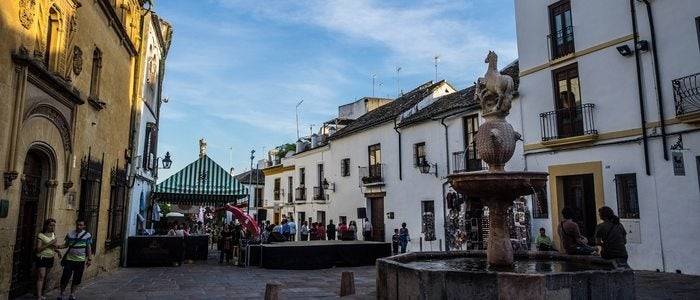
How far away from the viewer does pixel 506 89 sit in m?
7.65

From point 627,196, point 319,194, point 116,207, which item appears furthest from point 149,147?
point 627,196

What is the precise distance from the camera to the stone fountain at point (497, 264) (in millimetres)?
5500

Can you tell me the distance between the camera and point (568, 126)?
48.7 feet

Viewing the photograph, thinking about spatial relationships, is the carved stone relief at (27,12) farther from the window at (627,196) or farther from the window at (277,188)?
the window at (277,188)

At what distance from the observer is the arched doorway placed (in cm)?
829

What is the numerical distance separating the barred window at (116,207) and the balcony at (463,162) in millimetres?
11819

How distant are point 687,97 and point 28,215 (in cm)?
1480

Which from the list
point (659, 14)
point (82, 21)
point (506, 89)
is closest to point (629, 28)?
point (659, 14)

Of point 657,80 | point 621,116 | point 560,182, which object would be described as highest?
point 657,80

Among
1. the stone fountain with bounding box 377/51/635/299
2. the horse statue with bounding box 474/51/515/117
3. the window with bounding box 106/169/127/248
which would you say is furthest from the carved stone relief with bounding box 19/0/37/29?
the horse statue with bounding box 474/51/515/117

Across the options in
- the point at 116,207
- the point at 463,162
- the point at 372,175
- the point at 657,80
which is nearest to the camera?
the point at 657,80

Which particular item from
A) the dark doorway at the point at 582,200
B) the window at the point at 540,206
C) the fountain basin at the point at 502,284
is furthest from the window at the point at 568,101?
the fountain basin at the point at 502,284

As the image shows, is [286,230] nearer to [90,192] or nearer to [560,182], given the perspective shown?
[90,192]

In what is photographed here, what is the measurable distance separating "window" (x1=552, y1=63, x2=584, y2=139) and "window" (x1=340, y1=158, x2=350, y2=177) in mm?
14149
